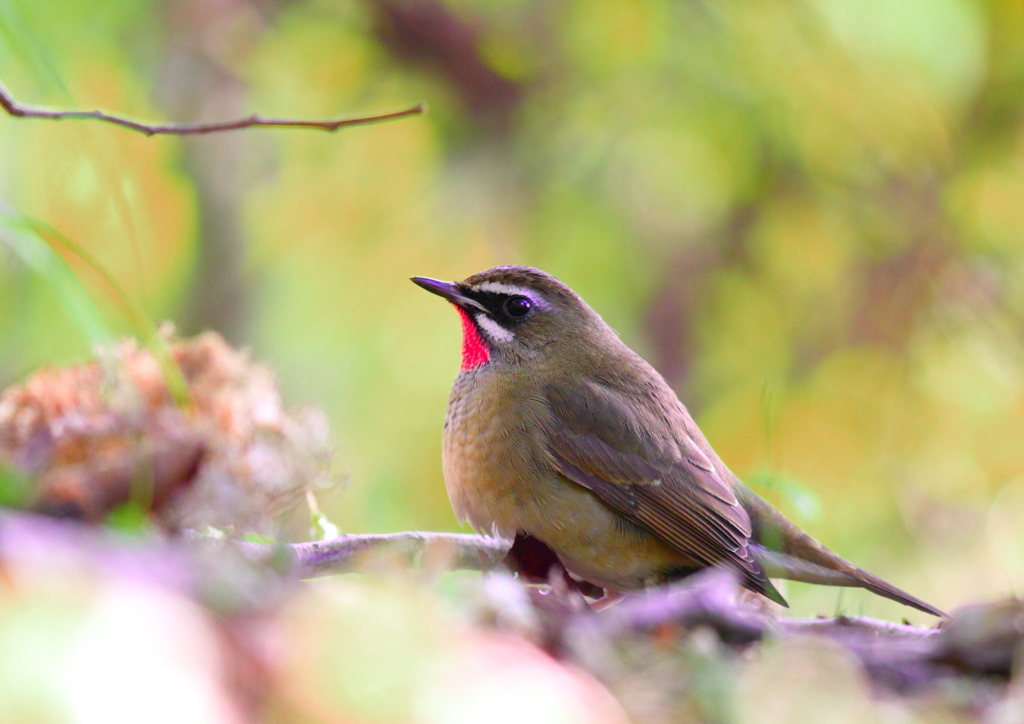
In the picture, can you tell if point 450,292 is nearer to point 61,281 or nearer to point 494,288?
point 494,288

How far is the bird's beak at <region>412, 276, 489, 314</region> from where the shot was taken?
392 centimetres

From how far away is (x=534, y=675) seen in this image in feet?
4.46

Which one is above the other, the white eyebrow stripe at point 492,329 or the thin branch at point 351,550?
the thin branch at point 351,550

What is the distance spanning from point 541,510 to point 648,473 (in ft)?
1.69

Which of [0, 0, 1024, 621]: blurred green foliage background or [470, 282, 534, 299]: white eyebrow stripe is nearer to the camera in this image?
[470, 282, 534, 299]: white eyebrow stripe

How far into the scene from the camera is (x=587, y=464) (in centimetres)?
353

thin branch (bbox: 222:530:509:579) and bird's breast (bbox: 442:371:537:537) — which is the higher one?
thin branch (bbox: 222:530:509:579)

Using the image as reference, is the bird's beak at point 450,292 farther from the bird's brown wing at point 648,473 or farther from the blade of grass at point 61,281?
the blade of grass at point 61,281

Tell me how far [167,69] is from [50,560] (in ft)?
22.8

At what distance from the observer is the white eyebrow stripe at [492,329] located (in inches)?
158

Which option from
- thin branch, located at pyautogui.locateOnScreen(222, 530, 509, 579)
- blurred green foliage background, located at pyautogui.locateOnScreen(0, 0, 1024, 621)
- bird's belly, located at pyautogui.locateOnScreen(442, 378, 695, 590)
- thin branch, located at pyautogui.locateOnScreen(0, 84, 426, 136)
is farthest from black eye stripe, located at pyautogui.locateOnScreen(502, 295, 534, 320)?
blurred green foliage background, located at pyautogui.locateOnScreen(0, 0, 1024, 621)

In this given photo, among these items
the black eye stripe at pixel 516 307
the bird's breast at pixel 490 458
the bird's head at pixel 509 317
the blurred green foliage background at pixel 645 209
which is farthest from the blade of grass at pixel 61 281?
the blurred green foliage background at pixel 645 209

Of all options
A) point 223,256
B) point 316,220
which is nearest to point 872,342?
point 316,220

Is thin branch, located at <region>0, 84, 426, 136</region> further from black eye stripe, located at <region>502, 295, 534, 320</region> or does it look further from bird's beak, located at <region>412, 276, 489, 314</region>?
black eye stripe, located at <region>502, 295, 534, 320</region>
